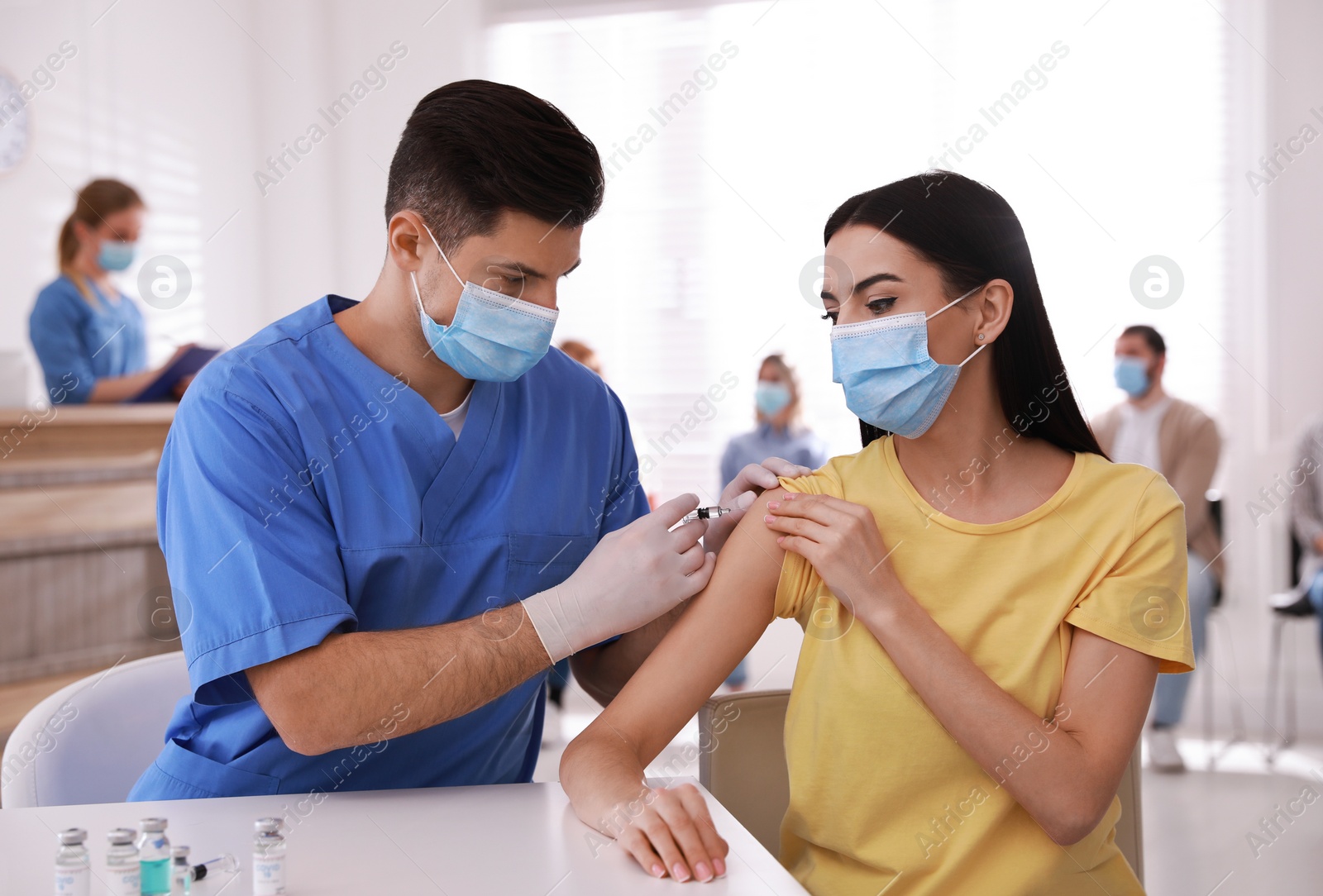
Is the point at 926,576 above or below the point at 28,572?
above

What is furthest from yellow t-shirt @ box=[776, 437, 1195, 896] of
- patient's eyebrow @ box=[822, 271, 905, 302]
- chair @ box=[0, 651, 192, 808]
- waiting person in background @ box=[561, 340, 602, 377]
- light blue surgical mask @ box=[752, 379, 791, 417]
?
waiting person in background @ box=[561, 340, 602, 377]

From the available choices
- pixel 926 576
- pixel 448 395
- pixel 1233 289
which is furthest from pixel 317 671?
pixel 1233 289

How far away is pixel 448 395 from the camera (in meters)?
1.35

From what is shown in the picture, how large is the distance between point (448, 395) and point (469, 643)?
1.26 ft

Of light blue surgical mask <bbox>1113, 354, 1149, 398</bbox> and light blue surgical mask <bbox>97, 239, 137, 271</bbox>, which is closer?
light blue surgical mask <bbox>97, 239, 137, 271</bbox>

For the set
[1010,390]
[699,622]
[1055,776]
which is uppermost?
[1010,390]

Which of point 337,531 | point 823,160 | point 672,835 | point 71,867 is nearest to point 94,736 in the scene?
point 337,531

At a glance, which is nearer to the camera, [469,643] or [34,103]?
[469,643]

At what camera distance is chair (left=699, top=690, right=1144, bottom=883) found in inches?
48.1

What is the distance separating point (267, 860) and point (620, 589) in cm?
47

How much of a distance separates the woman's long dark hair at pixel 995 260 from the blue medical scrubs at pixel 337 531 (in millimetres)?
511

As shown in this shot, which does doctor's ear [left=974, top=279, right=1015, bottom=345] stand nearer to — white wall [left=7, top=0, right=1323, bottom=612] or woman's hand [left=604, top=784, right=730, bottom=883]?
woman's hand [left=604, top=784, right=730, bottom=883]

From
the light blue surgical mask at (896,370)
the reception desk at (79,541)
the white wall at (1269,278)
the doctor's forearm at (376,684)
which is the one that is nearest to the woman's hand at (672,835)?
the doctor's forearm at (376,684)

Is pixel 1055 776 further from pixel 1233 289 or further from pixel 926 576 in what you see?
pixel 1233 289
